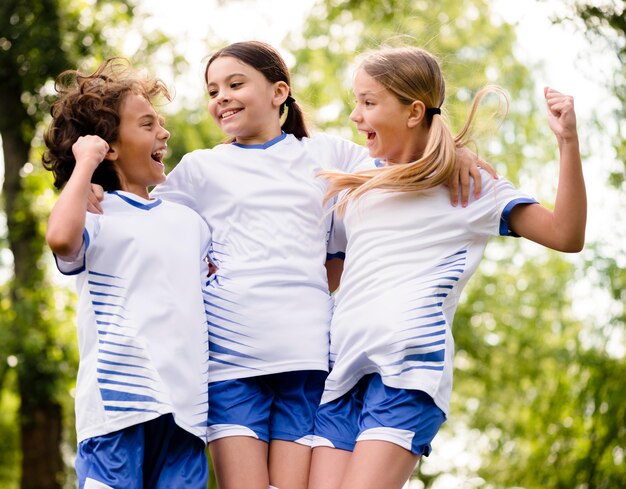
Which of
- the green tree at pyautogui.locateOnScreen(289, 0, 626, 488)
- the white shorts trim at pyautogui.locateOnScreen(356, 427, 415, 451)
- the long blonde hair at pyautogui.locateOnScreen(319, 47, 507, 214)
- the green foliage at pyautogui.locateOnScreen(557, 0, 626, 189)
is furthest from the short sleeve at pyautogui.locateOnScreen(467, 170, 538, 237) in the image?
the green tree at pyautogui.locateOnScreen(289, 0, 626, 488)

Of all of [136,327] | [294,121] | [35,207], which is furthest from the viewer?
[35,207]

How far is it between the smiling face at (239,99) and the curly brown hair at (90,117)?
24 centimetres

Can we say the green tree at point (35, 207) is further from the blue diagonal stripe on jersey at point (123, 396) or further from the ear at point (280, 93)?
the blue diagonal stripe on jersey at point (123, 396)

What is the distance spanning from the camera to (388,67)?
3.60 m

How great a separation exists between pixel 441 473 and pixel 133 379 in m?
15.3

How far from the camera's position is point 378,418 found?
3275 mm

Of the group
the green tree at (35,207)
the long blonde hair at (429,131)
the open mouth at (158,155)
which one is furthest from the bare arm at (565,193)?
the green tree at (35,207)

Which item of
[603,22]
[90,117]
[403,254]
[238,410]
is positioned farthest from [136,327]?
[603,22]

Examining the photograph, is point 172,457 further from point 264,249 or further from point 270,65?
point 270,65

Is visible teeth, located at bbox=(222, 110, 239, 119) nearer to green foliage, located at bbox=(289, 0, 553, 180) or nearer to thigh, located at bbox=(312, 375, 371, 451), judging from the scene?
thigh, located at bbox=(312, 375, 371, 451)

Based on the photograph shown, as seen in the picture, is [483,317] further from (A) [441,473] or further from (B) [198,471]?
(B) [198,471]

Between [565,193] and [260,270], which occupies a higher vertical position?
[565,193]

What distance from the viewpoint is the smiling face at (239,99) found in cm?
372

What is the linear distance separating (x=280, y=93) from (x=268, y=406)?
1.16 meters
